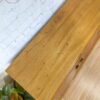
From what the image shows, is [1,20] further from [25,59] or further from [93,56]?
[93,56]

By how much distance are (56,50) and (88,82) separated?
205 millimetres

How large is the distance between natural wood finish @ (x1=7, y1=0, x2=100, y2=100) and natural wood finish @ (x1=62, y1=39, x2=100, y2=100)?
0.05m

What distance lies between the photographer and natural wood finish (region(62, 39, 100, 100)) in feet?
2.53

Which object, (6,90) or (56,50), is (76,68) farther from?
(6,90)

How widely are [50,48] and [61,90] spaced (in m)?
0.20

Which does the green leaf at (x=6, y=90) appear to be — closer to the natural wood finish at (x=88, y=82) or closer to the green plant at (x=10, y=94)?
the green plant at (x=10, y=94)

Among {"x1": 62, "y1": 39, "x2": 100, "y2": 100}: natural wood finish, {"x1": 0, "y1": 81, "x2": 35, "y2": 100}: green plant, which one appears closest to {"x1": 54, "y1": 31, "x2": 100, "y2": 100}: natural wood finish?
{"x1": 62, "y1": 39, "x2": 100, "y2": 100}: natural wood finish

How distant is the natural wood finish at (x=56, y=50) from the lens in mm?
760

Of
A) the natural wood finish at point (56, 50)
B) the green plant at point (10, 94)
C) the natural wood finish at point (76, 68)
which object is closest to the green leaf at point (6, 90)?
the green plant at point (10, 94)

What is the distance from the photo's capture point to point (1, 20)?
784 mm

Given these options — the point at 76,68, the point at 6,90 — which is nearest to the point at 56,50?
the point at 76,68


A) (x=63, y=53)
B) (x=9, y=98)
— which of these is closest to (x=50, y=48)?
(x=63, y=53)

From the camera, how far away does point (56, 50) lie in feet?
2.74

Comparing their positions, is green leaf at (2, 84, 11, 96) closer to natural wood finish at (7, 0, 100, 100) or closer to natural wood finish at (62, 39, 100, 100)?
natural wood finish at (7, 0, 100, 100)
